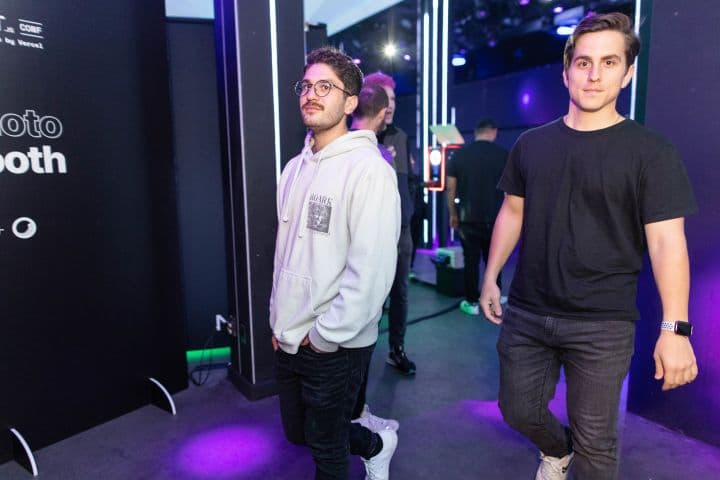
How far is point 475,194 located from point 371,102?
96.1 inches

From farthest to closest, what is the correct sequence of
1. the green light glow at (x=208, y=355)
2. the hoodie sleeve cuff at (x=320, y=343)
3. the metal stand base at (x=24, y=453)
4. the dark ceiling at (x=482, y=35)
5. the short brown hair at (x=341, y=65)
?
the dark ceiling at (x=482, y=35) < the green light glow at (x=208, y=355) < the metal stand base at (x=24, y=453) < the short brown hair at (x=341, y=65) < the hoodie sleeve cuff at (x=320, y=343)

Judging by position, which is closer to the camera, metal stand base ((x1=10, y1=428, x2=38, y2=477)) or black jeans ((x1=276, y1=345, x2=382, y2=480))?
black jeans ((x1=276, y1=345, x2=382, y2=480))

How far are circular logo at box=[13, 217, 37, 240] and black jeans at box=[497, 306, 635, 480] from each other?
2.10 meters

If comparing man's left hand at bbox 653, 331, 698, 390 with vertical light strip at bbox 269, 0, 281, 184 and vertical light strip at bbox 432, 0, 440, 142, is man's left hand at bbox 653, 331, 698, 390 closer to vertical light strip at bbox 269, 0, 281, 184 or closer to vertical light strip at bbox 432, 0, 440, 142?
vertical light strip at bbox 269, 0, 281, 184

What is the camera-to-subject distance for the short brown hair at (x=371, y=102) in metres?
2.43

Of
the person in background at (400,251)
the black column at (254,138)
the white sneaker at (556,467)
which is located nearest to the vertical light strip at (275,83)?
the black column at (254,138)

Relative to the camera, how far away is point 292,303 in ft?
5.52

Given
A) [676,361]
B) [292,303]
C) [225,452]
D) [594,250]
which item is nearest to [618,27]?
[594,250]

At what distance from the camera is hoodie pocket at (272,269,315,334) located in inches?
64.9

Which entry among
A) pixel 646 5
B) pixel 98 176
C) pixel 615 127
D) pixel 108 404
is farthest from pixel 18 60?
pixel 646 5

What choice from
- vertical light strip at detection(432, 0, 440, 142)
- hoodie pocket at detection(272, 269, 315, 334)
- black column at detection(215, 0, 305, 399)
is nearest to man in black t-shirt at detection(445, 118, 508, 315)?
black column at detection(215, 0, 305, 399)

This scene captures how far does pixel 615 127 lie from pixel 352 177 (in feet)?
2.70

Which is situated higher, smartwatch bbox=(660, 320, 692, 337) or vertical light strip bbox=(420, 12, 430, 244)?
vertical light strip bbox=(420, 12, 430, 244)

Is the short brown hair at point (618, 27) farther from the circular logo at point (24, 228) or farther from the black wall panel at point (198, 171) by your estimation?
the black wall panel at point (198, 171)
